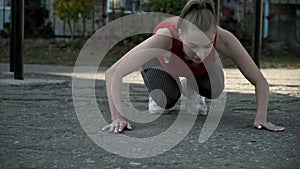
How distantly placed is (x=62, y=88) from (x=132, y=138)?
8.65ft

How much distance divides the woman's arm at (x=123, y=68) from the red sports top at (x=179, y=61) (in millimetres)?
50

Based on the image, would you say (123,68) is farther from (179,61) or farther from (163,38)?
(179,61)

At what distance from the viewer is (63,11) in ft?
42.2

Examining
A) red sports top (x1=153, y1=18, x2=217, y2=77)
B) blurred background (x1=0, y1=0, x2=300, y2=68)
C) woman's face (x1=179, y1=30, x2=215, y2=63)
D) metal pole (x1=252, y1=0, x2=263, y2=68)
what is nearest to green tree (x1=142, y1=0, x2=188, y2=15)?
blurred background (x1=0, y1=0, x2=300, y2=68)

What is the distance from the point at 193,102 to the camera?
4184mm

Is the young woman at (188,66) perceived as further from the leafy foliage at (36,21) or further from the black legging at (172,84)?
the leafy foliage at (36,21)

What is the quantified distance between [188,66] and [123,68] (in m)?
0.53

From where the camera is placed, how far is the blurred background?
1095 cm

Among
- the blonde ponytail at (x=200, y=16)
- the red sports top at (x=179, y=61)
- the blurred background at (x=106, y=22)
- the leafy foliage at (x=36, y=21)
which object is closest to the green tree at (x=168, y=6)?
the blurred background at (x=106, y=22)

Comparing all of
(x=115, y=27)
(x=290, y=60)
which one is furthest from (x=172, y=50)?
(x=115, y=27)

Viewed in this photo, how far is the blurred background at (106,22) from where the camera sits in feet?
35.9

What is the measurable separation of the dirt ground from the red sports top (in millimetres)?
309

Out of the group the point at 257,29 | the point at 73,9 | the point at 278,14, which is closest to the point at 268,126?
the point at 257,29

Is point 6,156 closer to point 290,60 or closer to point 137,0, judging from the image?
point 290,60
